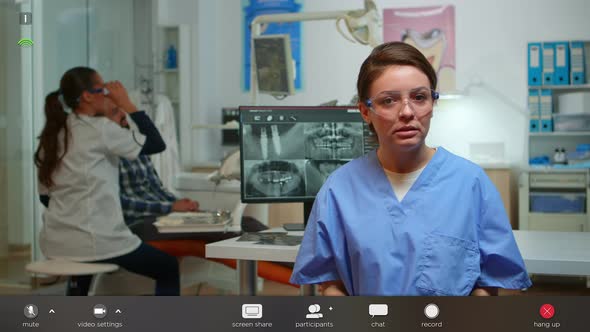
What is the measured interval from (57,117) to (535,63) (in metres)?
0.55

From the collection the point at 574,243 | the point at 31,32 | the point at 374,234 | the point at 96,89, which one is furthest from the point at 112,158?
the point at 574,243

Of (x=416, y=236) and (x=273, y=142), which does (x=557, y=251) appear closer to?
(x=416, y=236)

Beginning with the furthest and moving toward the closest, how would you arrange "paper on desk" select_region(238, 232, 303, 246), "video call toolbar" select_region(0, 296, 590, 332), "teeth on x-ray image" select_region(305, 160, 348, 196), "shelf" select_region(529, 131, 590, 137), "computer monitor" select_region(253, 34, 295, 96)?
"teeth on x-ray image" select_region(305, 160, 348, 196), "paper on desk" select_region(238, 232, 303, 246), "computer monitor" select_region(253, 34, 295, 96), "shelf" select_region(529, 131, 590, 137), "video call toolbar" select_region(0, 296, 590, 332)

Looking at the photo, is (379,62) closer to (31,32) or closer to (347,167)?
(347,167)

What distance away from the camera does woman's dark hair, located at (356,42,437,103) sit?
0.73 m

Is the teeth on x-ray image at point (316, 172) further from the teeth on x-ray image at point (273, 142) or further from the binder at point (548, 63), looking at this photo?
the binder at point (548, 63)

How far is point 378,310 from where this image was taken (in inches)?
21.5

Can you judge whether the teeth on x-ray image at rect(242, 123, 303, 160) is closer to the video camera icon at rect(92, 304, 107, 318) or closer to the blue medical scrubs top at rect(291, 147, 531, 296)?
the blue medical scrubs top at rect(291, 147, 531, 296)

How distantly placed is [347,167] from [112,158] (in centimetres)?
32

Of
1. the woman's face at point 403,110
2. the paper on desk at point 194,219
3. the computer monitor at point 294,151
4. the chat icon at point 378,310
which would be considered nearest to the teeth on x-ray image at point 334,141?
the computer monitor at point 294,151

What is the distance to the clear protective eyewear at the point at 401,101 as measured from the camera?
0.73m

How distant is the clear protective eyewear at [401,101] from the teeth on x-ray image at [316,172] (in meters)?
0.39

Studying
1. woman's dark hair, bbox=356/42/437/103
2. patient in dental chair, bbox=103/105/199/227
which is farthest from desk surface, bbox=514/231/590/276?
patient in dental chair, bbox=103/105/199/227

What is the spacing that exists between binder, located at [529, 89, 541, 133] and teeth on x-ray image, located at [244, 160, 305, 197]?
56 centimetres
